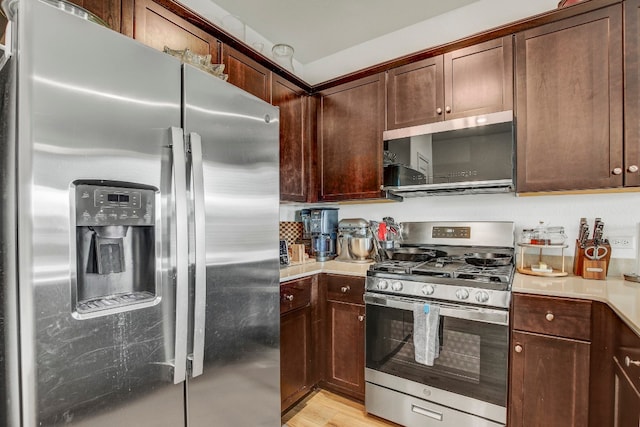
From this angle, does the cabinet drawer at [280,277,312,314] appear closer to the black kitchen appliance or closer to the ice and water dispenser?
the black kitchen appliance

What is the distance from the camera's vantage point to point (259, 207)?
1.36 meters

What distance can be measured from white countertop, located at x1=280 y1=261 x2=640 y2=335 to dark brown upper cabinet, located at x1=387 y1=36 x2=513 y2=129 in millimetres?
1008

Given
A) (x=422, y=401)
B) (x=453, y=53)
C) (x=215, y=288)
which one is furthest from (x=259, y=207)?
(x=453, y=53)

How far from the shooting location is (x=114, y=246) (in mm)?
964

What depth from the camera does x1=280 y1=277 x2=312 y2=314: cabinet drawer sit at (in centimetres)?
184

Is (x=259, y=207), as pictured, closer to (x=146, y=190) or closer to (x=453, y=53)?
(x=146, y=190)

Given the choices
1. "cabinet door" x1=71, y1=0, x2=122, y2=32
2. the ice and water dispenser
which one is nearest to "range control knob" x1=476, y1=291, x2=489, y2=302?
the ice and water dispenser

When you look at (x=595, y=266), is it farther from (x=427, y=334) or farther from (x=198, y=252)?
(x=198, y=252)

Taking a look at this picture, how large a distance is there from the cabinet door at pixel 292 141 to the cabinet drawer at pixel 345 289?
0.66 meters

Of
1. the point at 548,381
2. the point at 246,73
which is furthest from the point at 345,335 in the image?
the point at 246,73

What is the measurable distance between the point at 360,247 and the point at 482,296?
3.31 ft

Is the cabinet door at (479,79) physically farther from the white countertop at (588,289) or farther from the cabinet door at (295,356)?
the cabinet door at (295,356)

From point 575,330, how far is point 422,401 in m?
0.86

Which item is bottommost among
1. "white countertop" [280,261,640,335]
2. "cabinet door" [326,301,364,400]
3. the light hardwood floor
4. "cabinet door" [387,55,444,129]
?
the light hardwood floor
